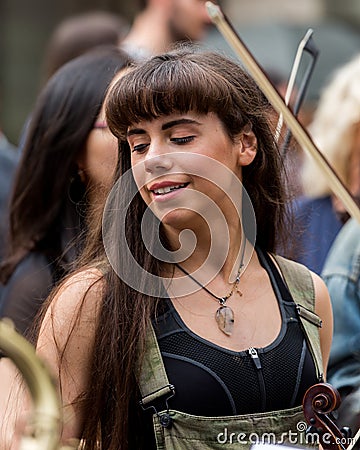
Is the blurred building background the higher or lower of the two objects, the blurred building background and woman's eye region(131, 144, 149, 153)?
the higher

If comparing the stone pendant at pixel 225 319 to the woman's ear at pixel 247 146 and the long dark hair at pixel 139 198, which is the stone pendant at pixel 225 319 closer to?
the long dark hair at pixel 139 198

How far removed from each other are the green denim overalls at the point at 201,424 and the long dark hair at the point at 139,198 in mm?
40

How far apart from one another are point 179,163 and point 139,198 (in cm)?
19

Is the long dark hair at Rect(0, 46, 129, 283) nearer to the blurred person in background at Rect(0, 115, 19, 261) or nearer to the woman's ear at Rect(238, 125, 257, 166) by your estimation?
the woman's ear at Rect(238, 125, 257, 166)

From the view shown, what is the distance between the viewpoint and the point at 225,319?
258 cm

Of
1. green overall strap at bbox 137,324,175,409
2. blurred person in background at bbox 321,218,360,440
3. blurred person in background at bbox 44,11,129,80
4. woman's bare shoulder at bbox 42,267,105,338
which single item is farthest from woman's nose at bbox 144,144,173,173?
blurred person in background at bbox 44,11,129,80

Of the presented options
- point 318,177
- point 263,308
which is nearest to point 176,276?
point 263,308

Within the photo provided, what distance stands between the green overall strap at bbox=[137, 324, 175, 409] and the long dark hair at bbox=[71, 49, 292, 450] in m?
0.02

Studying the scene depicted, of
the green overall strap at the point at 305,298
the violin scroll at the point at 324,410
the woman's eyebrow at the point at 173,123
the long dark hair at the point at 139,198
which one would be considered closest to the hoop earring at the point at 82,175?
the long dark hair at the point at 139,198

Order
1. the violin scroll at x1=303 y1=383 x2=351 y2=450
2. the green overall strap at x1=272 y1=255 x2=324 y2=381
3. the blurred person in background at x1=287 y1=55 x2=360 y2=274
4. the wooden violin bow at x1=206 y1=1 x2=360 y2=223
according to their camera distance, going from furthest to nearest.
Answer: the blurred person in background at x1=287 y1=55 x2=360 y2=274 < the green overall strap at x1=272 y1=255 x2=324 y2=381 < the violin scroll at x1=303 y1=383 x2=351 y2=450 < the wooden violin bow at x1=206 y1=1 x2=360 y2=223

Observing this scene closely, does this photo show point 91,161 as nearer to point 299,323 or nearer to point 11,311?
point 11,311

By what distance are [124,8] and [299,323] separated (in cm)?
921

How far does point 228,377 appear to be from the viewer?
8.10 ft

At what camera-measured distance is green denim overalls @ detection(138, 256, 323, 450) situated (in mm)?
2379
